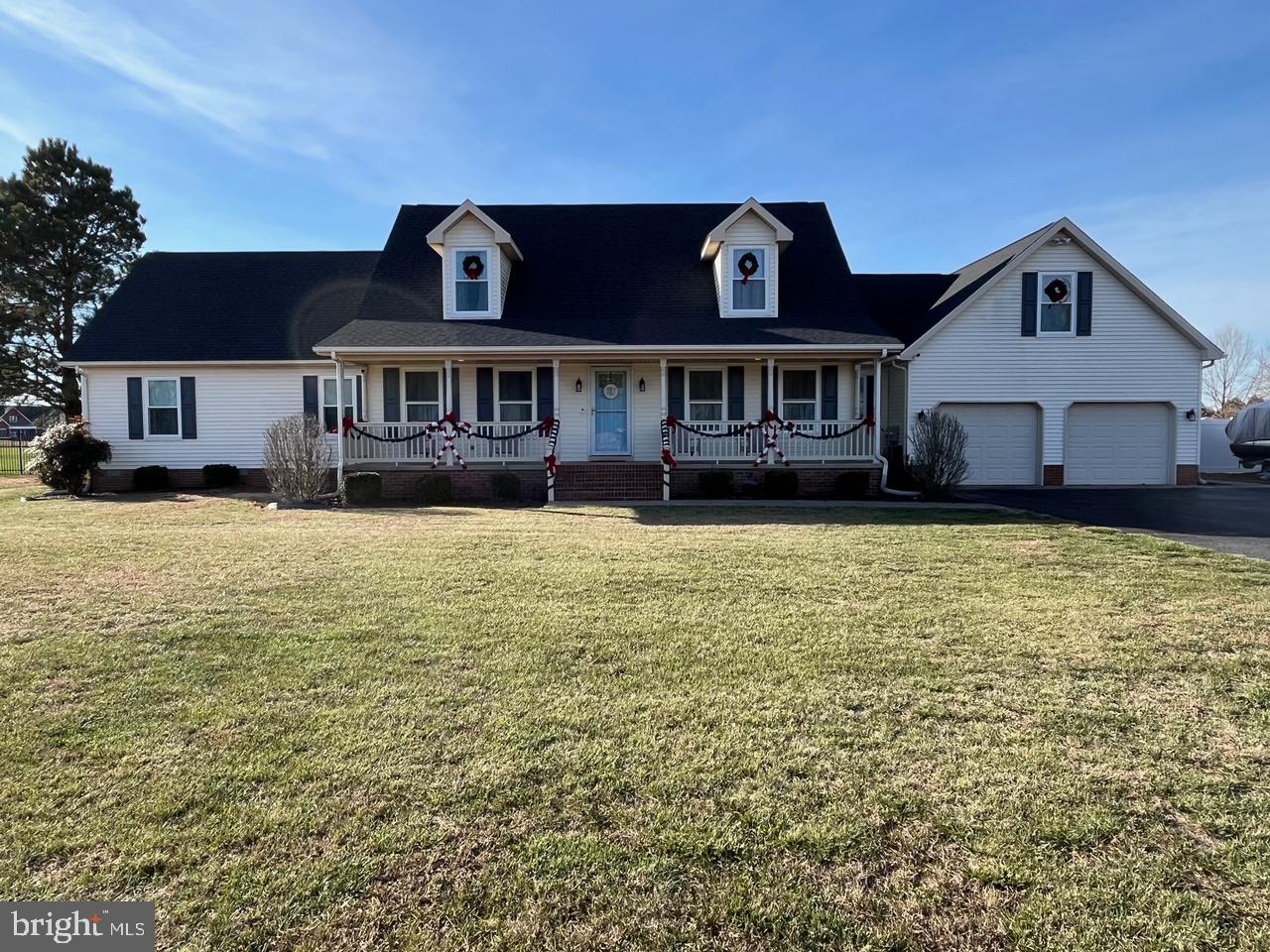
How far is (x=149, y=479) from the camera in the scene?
17.5m

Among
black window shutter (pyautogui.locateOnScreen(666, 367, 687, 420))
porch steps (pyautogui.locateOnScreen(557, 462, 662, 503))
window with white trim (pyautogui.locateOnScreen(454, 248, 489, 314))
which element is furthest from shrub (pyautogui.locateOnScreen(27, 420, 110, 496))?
black window shutter (pyautogui.locateOnScreen(666, 367, 687, 420))

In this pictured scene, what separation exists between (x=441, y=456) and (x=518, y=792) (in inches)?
496

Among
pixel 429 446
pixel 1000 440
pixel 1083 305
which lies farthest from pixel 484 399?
pixel 1083 305

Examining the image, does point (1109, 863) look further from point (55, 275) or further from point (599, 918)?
point (55, 275)

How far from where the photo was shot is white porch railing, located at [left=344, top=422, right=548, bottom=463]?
49.0 feet

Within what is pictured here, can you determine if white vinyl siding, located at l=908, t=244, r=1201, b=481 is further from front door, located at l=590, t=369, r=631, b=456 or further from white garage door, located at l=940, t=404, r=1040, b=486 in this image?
front door, located at l=590, t=369, r=631, b=456

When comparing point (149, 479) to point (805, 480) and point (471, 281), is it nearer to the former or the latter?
point (471, 281)

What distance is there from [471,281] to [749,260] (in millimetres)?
6919

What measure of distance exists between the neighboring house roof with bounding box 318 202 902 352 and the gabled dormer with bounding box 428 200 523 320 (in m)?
0.42

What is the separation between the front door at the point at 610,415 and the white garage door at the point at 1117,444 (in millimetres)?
11916

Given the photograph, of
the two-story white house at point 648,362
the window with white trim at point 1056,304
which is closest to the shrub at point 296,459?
the two-story white house at point 648,362

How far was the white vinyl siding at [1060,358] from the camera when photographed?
17156 millimetres

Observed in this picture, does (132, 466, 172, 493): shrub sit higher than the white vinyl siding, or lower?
lower

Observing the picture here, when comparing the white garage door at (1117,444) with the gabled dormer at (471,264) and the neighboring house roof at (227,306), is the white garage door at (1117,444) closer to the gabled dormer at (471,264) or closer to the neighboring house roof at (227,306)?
the gabled dormer at (471,264)
